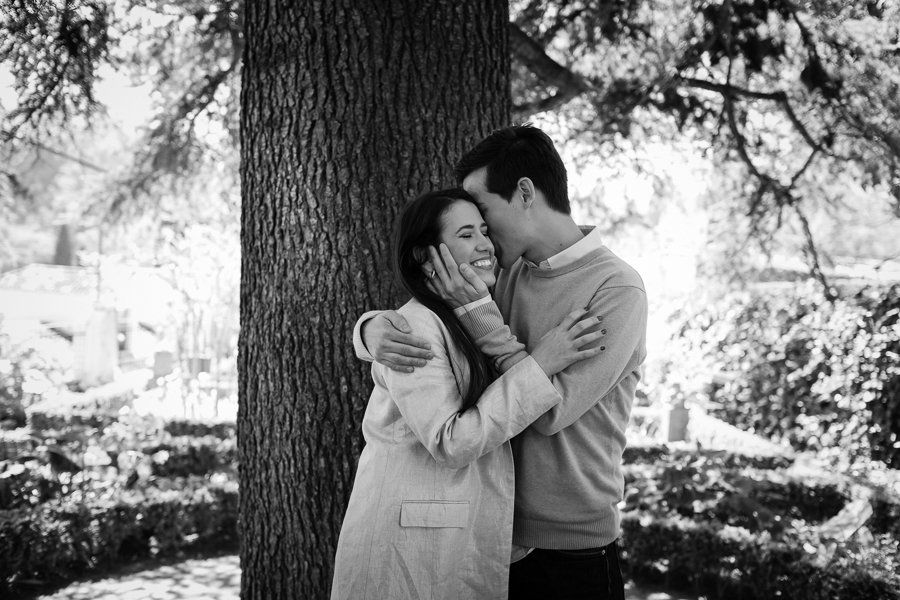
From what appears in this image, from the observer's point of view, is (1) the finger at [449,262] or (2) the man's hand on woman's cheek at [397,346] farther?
(1) the finger at [449,262]

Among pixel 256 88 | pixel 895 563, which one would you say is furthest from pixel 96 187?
pixel 895 563

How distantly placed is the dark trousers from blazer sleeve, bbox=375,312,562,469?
1.66 feet

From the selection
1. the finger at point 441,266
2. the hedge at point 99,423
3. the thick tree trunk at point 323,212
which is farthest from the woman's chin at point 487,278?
the hedge at point 99,423

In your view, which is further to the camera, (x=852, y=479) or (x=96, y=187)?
(x=96, y=187)

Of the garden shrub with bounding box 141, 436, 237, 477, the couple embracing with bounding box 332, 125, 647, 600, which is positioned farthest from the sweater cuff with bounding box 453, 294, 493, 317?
the garden shrub with bounding box 141, 436, 237, 477

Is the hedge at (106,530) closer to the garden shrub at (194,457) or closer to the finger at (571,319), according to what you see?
the garden shrub at (194,457)

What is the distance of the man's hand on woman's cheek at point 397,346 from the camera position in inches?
74.9

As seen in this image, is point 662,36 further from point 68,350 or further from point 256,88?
point 68,350

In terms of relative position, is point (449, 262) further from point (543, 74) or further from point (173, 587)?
point (173, 587)

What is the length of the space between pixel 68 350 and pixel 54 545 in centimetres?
1843

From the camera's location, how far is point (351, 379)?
9.46 feet

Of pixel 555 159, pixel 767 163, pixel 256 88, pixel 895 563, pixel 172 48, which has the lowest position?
pixel 895 563

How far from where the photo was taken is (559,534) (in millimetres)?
2105

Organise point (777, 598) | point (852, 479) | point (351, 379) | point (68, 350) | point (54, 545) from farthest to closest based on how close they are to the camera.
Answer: point (68, 350) < point (852, 479) < point (54, 545) < point (777, 598) < point (351, 379)
